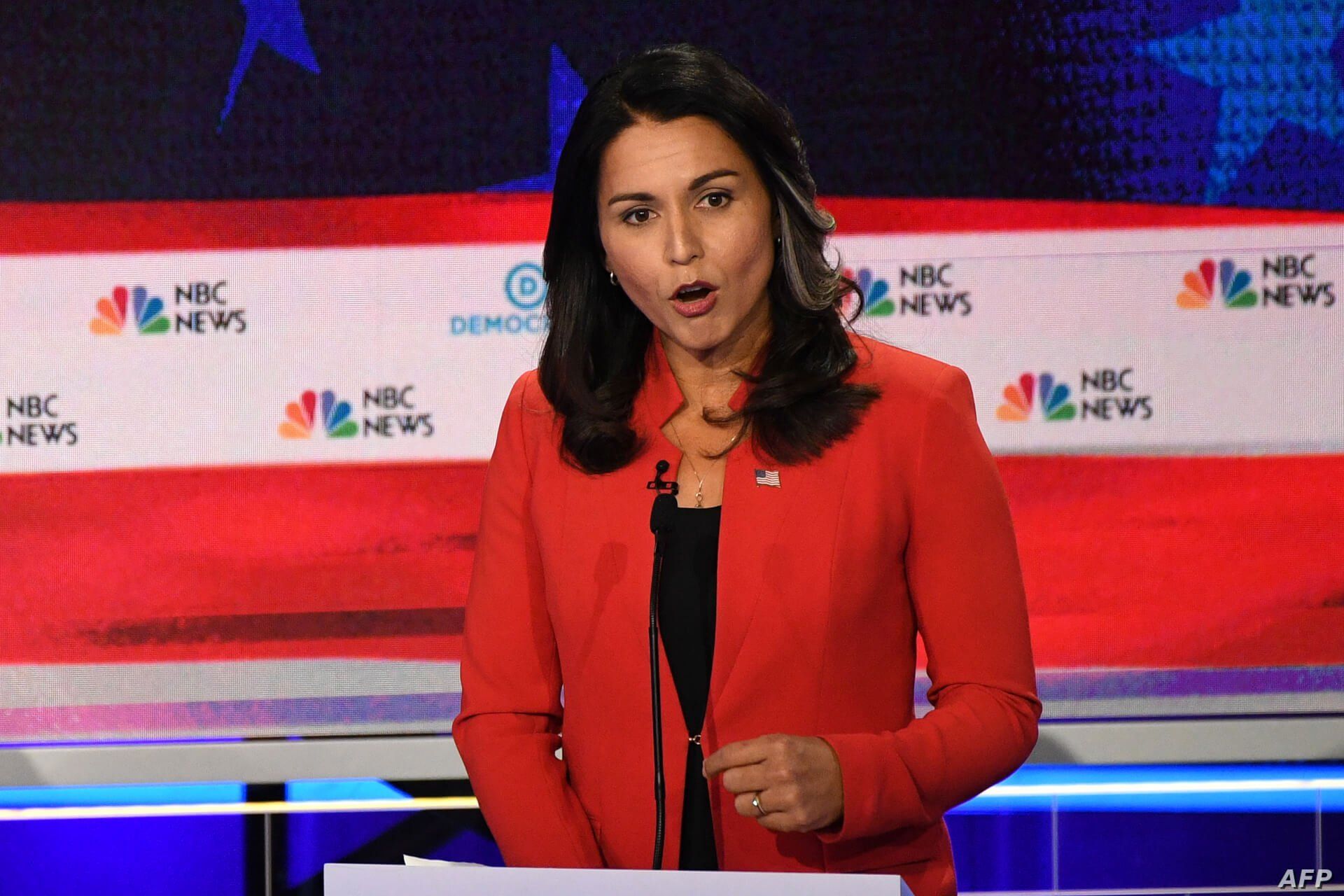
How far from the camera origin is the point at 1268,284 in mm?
2607

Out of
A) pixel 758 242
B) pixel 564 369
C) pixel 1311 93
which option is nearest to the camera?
pixel 758 242

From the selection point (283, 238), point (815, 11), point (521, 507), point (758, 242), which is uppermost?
point (815, 11)

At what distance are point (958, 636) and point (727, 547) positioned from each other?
0.26 meters

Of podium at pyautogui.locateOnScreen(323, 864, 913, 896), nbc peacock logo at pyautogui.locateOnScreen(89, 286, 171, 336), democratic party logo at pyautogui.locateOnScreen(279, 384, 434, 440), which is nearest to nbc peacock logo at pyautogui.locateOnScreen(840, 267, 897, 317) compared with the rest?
democratic party logo at pyautogui.locateOnScreen(279, 384, 434, 440)

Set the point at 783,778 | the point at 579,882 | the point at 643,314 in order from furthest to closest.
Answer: the point at 643,314 < the point at 783,778 < the point at 579,882

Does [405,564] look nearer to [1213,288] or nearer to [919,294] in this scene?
[919,294]

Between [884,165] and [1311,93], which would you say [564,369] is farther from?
[1311,93]

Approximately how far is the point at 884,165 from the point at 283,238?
3.75 ft

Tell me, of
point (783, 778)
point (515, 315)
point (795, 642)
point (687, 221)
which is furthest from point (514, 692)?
point (515, 315)

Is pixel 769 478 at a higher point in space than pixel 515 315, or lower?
lower

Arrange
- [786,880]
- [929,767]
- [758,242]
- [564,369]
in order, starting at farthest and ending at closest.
A: [564,369]
[758,242]
[929,767]
[786,880]

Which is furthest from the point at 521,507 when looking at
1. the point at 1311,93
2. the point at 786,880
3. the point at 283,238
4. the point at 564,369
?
the point at 1311,93

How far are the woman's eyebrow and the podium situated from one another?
0.77 m

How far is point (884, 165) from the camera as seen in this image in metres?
2.62
